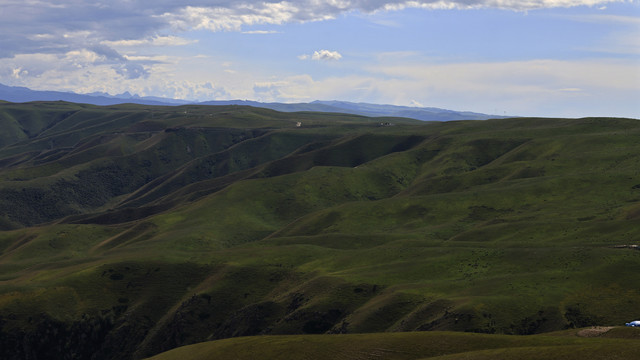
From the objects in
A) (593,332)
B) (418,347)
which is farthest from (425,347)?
(593,332)

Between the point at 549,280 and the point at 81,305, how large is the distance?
10540 centimetres

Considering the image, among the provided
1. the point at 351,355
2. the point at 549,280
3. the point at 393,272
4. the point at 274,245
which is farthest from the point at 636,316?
the point at 274,245

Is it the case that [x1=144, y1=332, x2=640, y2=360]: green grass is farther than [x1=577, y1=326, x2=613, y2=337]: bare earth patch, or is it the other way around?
[x1=577, y1=326, x2=613, y2=337]: bare earth patch

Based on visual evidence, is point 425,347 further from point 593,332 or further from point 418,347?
point 593,332

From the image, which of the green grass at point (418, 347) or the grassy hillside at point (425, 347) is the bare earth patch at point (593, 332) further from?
the green grass at point (418, 347)

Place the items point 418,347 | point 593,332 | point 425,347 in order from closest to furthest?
point 593,332 < point 425,347 < point 418,347

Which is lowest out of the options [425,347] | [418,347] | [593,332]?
[418,347]

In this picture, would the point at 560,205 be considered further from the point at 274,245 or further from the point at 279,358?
the point at 279,358

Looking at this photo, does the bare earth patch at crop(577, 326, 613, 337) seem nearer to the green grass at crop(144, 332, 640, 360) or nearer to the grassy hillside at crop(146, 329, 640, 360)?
the grassy hillside at crop(146, 329, 640, 360)

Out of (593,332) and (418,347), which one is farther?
(418,347)

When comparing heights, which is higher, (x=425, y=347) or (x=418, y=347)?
(x=425, y=347)

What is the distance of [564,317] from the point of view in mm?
94000

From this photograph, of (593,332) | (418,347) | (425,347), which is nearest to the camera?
(593,332)

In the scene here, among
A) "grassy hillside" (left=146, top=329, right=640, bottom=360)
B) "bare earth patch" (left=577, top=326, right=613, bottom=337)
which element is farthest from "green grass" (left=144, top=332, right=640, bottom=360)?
"bare earth patch" (left=577, top=326, right=613, bottom=337)
